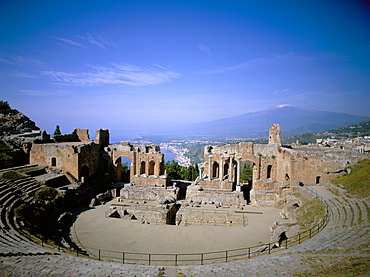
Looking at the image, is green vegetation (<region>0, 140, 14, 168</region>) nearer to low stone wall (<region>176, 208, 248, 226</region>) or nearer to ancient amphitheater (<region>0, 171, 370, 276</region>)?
ancient amphitheater (<region>0, 171, 370, 276</region>)

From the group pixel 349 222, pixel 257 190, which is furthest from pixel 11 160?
pixel 349 222

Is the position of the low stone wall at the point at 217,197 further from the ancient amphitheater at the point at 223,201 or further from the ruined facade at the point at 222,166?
the ancient amphitheater at the point at 223,201

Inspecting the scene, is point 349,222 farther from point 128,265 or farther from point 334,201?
point 128,265

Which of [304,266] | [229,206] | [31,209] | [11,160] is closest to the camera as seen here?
[304,266]

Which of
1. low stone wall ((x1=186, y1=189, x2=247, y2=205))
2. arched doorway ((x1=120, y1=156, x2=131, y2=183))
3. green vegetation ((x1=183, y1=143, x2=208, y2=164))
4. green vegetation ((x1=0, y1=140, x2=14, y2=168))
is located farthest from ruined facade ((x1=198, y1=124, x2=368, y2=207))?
green vegetation ((x1=183, y1=143, x2=208, y2=164))

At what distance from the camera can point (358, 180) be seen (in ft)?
66.4

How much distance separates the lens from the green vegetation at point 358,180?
18.7 metres

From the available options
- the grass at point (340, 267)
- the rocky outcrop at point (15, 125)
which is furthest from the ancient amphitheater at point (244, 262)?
the rocky outcrop at point (15, 125)

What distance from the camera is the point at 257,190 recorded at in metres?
27.2

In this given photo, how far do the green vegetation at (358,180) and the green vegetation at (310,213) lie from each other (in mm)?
2841

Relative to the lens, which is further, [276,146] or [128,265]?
[276,146]

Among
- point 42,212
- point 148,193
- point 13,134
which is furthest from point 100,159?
point 13,134

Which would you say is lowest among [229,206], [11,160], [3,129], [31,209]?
[229,206]

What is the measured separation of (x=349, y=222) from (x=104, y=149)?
89.4ft
